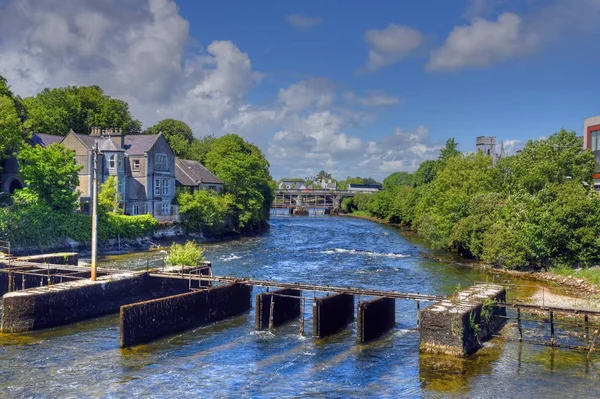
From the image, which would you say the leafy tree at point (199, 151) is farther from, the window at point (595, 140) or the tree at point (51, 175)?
the window at point (595, 140)

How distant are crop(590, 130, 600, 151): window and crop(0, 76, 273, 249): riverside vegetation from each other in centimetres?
4454

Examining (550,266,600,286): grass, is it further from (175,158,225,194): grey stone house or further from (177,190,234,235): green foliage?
(175,158,225,194): grey stone house

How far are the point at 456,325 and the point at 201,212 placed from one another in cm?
5354

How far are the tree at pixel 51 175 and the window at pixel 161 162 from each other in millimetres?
15059

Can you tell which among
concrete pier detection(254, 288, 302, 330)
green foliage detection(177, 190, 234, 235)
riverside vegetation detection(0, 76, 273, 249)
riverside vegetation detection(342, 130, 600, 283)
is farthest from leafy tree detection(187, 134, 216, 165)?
concrete pier detection(254, 288, 302, 330)

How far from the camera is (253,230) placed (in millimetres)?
88750

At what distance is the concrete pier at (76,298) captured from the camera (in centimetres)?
2677

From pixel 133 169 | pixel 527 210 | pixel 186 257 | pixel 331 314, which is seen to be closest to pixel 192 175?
pixel 133 169

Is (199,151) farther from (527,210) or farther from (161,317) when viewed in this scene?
(161,317)

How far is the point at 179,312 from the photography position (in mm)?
27969

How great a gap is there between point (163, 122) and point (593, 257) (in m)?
93.8

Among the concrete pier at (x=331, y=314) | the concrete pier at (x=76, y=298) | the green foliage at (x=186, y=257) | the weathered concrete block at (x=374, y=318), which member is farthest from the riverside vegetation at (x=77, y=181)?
the weathered concrete block at (x=374, y=318)

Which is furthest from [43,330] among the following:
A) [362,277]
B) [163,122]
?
[163,122]

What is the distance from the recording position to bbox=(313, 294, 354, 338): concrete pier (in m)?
26.9
